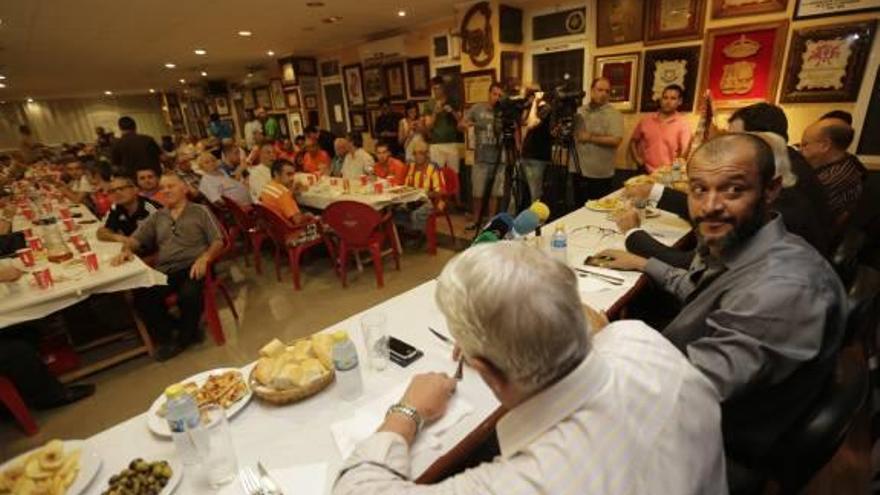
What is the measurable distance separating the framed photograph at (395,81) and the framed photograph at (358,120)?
0.98m

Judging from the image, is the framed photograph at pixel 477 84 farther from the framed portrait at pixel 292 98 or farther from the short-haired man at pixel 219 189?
the framed portrait at pixel 292 98

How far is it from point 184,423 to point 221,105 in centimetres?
1454

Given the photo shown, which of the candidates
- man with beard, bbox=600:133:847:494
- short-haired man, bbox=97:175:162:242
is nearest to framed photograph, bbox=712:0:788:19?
man with beard, bbox=600:133:847:494

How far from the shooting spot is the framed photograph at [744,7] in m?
3.65

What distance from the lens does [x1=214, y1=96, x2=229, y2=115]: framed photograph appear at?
42.3ft

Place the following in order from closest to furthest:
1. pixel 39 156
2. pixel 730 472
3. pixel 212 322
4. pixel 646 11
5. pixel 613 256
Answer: pixel 730 472
pixel 613 256
pixel 212 322
pixel 646 11
pixel 39 156

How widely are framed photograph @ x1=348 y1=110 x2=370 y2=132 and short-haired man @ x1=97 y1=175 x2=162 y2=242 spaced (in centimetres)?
542

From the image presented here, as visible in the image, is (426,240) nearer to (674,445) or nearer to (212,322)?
(212,322)

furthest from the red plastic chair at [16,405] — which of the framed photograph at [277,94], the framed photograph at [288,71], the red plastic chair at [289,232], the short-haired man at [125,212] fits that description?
the framed photograph at [277,94]

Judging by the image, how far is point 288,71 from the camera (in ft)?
29.1

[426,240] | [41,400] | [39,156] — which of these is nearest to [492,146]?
[426,240]

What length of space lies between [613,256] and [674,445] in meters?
1.34

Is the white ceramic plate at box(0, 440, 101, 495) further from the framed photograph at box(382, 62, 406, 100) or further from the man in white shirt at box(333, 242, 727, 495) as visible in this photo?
the framed photograph at box(382, 62, 406, 100)

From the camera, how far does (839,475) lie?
5.55 ft
